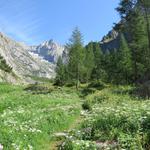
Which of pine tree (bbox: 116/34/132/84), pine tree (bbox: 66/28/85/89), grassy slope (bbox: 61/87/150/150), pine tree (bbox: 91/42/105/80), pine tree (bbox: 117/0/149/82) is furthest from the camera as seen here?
pine tree (bbox: 91/42/105/80)

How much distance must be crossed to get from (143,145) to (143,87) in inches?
955

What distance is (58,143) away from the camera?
1698 cm

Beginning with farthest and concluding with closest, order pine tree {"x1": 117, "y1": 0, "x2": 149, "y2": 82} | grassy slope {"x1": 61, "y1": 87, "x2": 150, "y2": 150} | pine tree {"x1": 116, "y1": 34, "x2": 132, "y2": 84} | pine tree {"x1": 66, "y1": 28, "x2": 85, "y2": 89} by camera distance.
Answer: pine tree {"x1": 116, "y1": 34, "x2": 132, "y2": 84} → pine tree {"x1": 66, "y1": 28, "x2": 85, "y2": 89} → pine tree {"x1": 117, "y1": 0, "x2": 149, "y2": 82} → grassy slope {"x1": 61, "y1": 87, "x2": 150, "y2": 150}

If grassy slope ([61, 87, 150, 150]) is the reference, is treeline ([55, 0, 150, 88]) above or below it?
above

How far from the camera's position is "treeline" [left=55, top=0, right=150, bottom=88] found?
53344 millimetres

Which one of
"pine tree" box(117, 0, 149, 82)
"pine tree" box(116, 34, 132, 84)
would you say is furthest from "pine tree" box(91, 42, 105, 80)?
"pine tree" box(117, 0, 149, 82)

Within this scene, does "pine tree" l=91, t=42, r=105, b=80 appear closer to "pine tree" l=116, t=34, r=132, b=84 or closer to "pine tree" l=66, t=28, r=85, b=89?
"pine tree" l=116, t=34, r=132, b=84

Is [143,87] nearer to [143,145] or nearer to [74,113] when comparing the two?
[74,113]

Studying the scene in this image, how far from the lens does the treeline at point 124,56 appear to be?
53.3m

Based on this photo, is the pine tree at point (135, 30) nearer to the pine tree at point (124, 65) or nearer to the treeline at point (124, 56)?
the treeline at point (124, 56)

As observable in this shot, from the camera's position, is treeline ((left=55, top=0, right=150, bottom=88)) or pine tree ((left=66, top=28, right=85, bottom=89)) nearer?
treeline ((left=55, top=0, right=150, bottom=88))

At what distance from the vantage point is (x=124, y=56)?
97812 millimetres

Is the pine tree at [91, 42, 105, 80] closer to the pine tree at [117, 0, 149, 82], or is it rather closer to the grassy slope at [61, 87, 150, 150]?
the pine tree at [117, 0, 149, 82]

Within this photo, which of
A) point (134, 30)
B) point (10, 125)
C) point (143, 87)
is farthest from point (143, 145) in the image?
point (134, 30)
